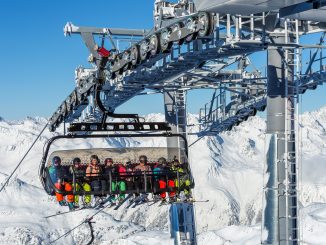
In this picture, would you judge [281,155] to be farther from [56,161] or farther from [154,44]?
[56,161]

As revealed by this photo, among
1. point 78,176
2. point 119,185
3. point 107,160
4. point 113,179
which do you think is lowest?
point 119,185

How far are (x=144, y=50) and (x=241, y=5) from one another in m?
8.58

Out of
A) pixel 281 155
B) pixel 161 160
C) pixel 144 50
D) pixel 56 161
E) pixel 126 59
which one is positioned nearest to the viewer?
pixel 56 161

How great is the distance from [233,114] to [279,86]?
14.0m

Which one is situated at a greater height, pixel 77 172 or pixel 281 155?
pixel 281 155

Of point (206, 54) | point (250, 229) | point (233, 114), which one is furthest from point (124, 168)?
point (250, 229)

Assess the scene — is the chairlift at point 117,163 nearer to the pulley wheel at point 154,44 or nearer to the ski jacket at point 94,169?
the ski jacket at point 94,169

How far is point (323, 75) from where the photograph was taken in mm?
24000

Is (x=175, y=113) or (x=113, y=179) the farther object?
(x=175, y=113)

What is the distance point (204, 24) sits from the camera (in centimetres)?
1767

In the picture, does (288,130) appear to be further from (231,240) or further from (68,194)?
(231,240)

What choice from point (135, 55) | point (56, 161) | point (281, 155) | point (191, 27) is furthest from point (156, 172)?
point (135, 55)

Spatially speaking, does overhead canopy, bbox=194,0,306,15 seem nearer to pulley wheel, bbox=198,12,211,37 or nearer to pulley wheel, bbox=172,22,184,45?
pulley wheel, bbox=198,12,211,37

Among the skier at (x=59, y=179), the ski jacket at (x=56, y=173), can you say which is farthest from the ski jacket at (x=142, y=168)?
the ski jacket at (x=56, y=173)
